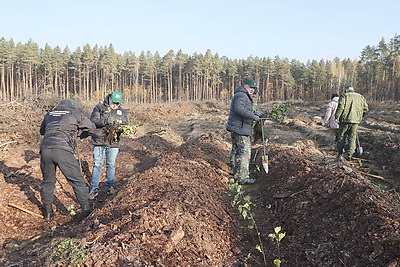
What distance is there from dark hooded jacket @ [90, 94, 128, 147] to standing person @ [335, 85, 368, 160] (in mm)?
6102

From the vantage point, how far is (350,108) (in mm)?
8906

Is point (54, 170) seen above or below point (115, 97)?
below

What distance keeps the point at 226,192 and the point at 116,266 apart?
11.9 feet

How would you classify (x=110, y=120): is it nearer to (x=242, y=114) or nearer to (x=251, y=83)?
(x=242, y=114)

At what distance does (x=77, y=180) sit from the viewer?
5.64 metres

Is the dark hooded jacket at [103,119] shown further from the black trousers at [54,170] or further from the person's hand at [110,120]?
the black trousers at [54,170]

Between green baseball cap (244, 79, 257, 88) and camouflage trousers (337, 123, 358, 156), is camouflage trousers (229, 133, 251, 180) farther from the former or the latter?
camouflage trousers (337, 123, 358, 156)

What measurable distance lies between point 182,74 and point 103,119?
71901 millimetres

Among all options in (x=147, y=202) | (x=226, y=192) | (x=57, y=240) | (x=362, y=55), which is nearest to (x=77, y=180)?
(x=147, y=202)

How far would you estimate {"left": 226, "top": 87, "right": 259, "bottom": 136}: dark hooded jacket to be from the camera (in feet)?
21.9

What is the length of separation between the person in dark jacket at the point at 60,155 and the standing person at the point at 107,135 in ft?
3.30

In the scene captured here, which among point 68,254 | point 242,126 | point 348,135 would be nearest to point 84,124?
point 242,126

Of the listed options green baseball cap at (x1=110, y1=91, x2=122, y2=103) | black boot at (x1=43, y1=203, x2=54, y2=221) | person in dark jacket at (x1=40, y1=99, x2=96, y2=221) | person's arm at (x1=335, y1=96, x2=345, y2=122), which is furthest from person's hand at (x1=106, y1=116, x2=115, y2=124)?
person's arm at (x1=335, y1=96, x2=345, y2=122)

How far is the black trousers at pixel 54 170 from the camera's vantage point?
5.42 m
